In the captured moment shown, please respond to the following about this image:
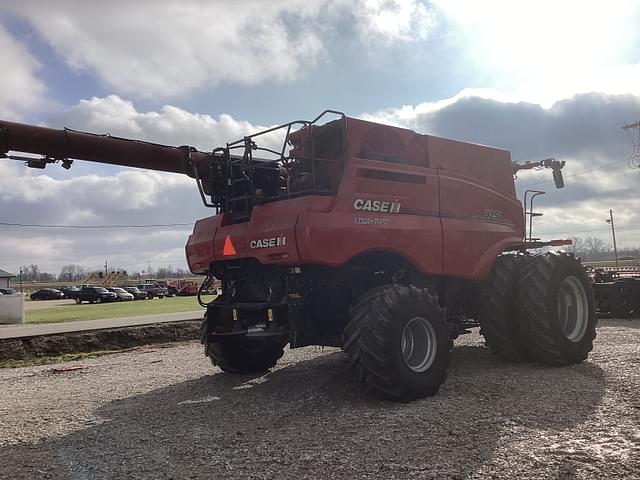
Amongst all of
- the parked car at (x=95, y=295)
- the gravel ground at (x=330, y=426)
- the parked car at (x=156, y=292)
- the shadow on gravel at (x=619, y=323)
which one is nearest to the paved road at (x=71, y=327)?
the gravel ground at (x=330, y=426)

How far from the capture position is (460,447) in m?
4.84

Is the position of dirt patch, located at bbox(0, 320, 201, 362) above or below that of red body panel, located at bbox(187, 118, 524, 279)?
below

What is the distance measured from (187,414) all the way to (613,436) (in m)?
4.43

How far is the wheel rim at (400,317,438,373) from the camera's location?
6828 millimetres

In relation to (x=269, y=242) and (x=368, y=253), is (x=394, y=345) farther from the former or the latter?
(x=269, y=242)

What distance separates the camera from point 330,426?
5746 millimetres

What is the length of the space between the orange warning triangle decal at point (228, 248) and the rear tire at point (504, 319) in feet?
12.2

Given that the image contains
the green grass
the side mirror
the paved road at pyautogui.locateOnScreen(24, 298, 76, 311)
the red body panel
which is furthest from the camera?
the paved road at pyautogui.locateOnScreen(24, 298, 76, 311)

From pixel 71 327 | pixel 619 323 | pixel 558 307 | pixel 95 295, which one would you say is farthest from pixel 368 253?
pixel 95 295

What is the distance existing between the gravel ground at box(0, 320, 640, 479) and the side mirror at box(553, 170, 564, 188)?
9.76ft

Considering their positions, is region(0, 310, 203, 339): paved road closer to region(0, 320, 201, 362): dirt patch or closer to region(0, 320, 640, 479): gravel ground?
region(0, 320, 201, 362): dirt patch

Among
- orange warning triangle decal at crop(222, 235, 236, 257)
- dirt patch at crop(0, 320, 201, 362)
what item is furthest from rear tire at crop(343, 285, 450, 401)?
dirt patch at crop(0, 320, 201, 362)

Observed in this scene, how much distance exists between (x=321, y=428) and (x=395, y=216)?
2788 mm

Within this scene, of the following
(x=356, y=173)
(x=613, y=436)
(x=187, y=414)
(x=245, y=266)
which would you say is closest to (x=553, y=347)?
(x=613, y=436)
